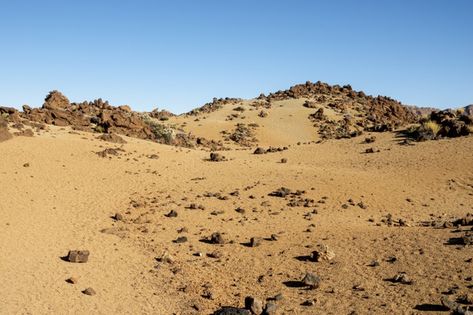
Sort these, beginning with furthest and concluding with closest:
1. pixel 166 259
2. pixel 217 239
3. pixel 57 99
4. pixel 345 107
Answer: pixel 345 107 → pixel 57 99 → pixel 217 239 → pixel 166 259

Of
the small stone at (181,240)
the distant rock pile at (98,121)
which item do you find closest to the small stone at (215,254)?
the small stone at (181,240)

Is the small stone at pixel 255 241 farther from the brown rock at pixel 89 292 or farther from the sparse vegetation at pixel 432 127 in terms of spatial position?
the sparse vegetation at pixel 432 127

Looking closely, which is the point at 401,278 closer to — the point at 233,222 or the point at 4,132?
the point at 233,222

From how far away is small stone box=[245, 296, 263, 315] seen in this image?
9862 mm

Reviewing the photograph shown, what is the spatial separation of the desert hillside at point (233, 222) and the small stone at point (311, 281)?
0.04 meters

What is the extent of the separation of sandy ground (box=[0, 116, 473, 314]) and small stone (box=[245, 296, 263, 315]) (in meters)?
0.52

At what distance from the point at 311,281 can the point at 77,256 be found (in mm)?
6227

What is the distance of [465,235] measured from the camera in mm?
12562

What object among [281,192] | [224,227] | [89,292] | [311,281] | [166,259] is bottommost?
[89,292]

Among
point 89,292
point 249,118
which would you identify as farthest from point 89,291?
point 249,118

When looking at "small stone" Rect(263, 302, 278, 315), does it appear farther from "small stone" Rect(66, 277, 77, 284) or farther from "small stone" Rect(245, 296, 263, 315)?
"small stone" Rect(66, 277, 77, 284)

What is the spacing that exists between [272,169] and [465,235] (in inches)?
448

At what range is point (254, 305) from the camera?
9906mm

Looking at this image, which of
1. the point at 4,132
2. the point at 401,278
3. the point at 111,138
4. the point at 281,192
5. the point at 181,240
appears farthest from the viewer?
the point at 111,138
